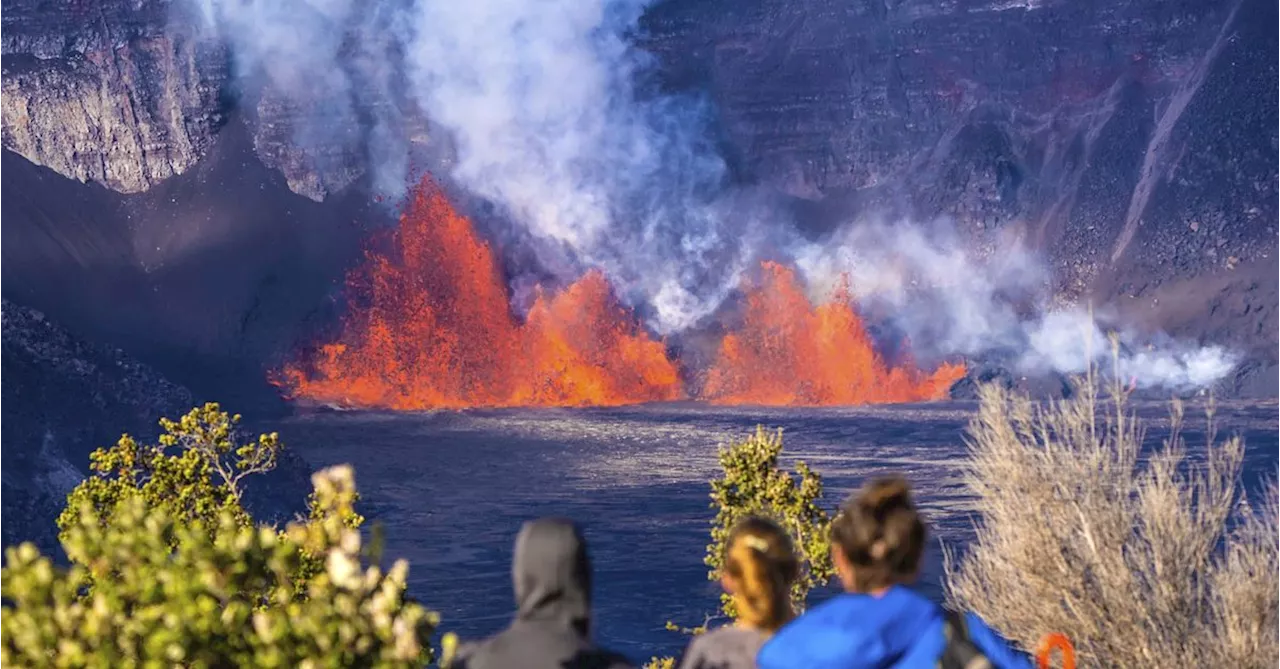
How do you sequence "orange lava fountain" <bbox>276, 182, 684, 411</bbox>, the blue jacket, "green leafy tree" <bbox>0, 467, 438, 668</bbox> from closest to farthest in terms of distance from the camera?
the blue jacket, "green leafy tree" <bbox>0, 467, 438, 668</bbox>, "orange lava fountain" <bbox>276, 182, 684, 411</bbox>

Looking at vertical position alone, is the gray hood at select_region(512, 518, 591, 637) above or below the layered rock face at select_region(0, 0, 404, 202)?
below

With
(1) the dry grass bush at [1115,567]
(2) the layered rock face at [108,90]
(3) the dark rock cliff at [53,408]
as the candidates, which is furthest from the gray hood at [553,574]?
(2) the layered rock face at [108,90]

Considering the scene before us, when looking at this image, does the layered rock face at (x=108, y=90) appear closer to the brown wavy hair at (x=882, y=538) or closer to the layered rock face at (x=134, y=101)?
the layered rock face at (x=134, y=101)

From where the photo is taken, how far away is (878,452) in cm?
11738

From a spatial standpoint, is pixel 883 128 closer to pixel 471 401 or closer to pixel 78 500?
pixel 471 401

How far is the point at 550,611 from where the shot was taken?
7.52m

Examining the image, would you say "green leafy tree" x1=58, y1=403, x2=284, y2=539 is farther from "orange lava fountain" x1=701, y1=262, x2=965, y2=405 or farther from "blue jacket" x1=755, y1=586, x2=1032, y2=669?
"orange lava fountain" x1=701, y1=262, x2=965, y2=405

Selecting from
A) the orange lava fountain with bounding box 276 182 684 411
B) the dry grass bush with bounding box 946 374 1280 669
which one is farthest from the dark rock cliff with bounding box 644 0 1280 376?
the dry grass bush with bounding box 946 374 1280 669

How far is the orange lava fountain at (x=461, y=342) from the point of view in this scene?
144125 mm

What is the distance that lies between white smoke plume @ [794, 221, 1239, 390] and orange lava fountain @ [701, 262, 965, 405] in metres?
2.35

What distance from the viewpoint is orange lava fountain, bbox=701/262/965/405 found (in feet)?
463

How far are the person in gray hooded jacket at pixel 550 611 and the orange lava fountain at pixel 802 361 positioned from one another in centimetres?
13182

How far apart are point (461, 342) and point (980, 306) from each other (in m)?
47.2

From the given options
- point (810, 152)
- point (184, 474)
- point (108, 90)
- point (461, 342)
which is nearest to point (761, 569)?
point (184, 474)
